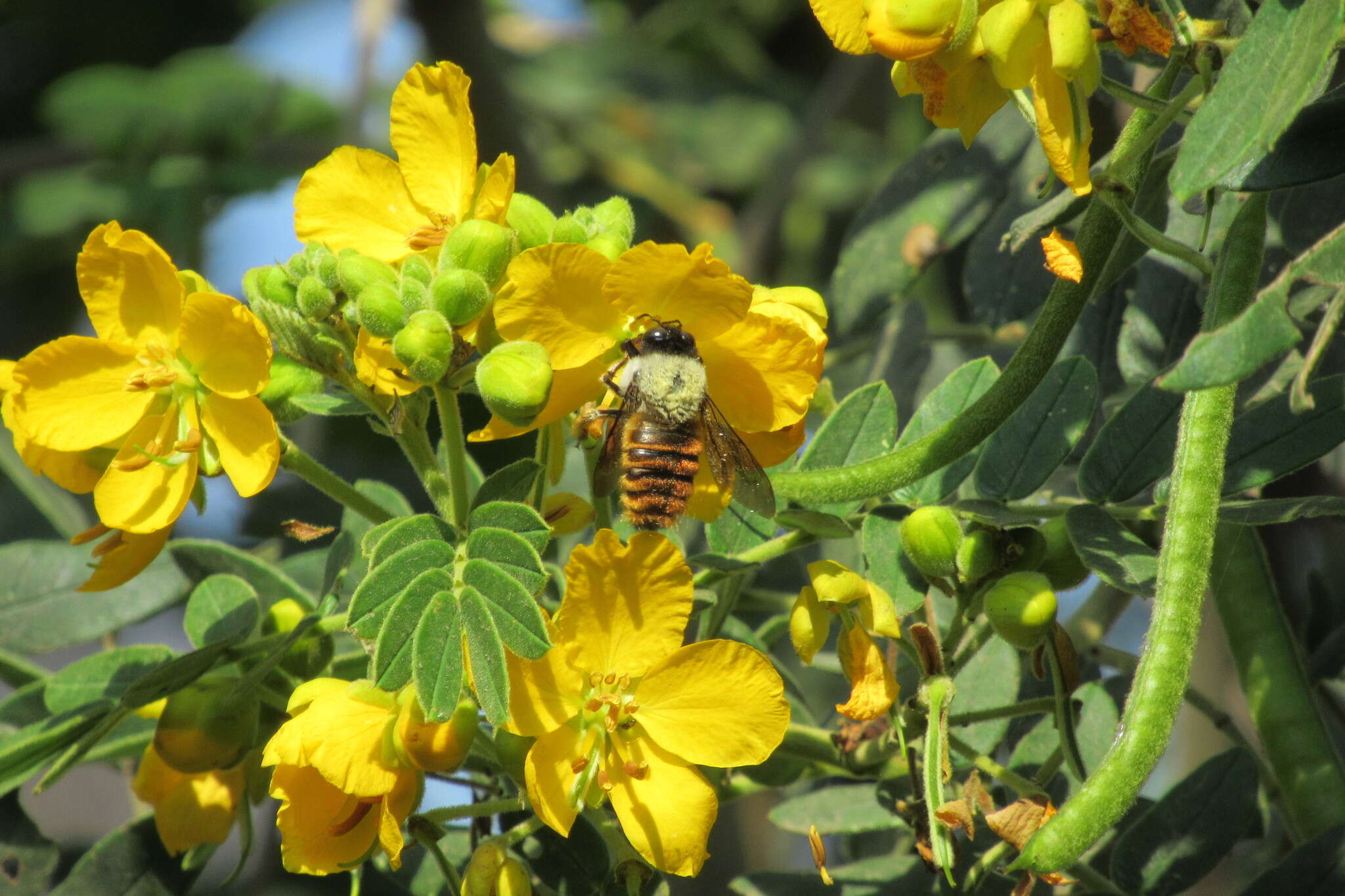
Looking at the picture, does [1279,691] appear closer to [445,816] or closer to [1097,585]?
[1097,585]

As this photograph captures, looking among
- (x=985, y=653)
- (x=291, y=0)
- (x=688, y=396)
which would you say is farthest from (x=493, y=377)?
(x=291, y=0)

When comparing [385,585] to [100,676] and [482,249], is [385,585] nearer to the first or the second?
[482,249]

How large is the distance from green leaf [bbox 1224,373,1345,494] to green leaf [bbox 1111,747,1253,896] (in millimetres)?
345


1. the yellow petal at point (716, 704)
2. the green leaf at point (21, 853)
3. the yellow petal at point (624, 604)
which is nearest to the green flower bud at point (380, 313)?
the yellow petal at point (624, 604)

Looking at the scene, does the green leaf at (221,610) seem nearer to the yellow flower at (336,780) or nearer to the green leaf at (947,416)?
the yellow flower at (336,780)

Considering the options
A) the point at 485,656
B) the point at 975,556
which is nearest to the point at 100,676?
the point at 485,656

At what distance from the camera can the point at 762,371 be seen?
4.15 feet

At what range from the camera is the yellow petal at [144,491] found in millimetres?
1259

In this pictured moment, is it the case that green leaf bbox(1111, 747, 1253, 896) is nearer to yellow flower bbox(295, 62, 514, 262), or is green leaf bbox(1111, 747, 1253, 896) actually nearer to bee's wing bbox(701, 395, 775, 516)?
bee's wing bbox(701, 395, 775, 516)

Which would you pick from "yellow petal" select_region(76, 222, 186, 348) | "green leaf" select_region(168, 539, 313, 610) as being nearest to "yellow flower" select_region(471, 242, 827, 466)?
"yellow petal" select_region(76, 222, 186, 348)

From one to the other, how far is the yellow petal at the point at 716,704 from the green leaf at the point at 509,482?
8.0 inches

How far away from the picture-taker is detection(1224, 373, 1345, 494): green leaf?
1.27 meters

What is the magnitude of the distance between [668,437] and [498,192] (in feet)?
0.97

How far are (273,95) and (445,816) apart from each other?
2.88 m
